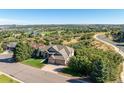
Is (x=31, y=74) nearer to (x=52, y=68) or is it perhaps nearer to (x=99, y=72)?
(x=52, y=68)

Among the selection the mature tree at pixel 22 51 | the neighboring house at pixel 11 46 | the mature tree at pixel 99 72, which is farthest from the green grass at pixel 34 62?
the mature tree at pixel 99 72

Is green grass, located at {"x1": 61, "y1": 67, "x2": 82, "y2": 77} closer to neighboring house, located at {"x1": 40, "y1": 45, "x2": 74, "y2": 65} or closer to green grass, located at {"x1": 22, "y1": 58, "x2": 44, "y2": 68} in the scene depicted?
neighboring house, located at {"x1": 40, "y1": 45, "x2": 74, "y2": 65}

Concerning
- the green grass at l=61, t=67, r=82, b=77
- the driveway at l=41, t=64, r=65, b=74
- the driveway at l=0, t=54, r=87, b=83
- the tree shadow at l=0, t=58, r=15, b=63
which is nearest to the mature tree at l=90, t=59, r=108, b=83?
the driveway at l=0, t=54, r=87, b=83

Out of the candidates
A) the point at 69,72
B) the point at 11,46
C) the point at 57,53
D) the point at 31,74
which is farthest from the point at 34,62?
the point at 69,72

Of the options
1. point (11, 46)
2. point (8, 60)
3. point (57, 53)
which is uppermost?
point (11, 46)

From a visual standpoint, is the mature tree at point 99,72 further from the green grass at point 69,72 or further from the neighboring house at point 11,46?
the neighboring house at point 11,46

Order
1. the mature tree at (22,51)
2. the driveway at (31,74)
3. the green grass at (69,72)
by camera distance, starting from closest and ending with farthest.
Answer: the driveway at (31,74) < the green grass at (69,72) < the mature tree at (22,51)

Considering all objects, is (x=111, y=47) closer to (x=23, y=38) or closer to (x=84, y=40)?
(x=84, y=40)
